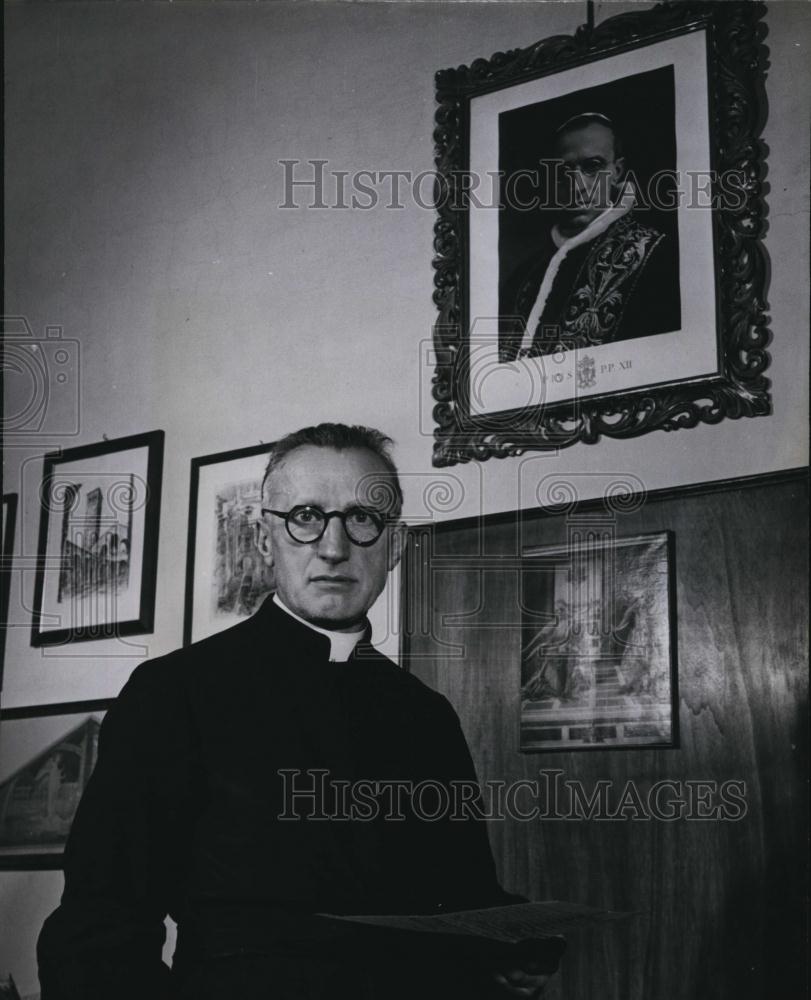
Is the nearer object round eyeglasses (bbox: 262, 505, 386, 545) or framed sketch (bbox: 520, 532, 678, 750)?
framed sketch (bbox: 520, 532, 678, 750)

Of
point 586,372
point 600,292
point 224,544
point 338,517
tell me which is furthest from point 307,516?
point 600,292

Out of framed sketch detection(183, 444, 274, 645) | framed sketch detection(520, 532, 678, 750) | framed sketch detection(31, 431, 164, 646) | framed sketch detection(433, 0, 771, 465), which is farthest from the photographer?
framed sketch detection(31, 431, 164, 646)

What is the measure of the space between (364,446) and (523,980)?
3.85ft

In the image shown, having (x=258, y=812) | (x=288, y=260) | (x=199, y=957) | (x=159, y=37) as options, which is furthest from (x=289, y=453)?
(x=159, y=37)

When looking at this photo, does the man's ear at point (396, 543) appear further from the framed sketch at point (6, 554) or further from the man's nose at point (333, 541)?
the framed sketch at point (6, 554)

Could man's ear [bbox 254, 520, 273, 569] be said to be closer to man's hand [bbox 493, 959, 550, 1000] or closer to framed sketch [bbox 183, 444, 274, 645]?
framed sketch [bbox 183, 444, 274, 645]

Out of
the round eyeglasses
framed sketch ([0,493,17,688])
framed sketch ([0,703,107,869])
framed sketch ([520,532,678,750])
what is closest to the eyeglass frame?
the round eyeglasses

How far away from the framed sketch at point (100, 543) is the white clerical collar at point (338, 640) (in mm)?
598

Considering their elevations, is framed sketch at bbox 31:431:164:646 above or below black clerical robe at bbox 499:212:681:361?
below

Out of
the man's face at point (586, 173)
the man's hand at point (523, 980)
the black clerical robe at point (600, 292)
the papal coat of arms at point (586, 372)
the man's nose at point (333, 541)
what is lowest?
the man's hand at point (523, 980)

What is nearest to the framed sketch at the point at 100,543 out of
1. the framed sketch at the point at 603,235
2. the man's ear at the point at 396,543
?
the man's ear at the point at 396,543

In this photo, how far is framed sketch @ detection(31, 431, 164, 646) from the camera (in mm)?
3332

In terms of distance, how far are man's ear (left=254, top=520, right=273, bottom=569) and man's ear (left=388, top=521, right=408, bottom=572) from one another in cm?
27

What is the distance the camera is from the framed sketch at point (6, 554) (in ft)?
11.3
